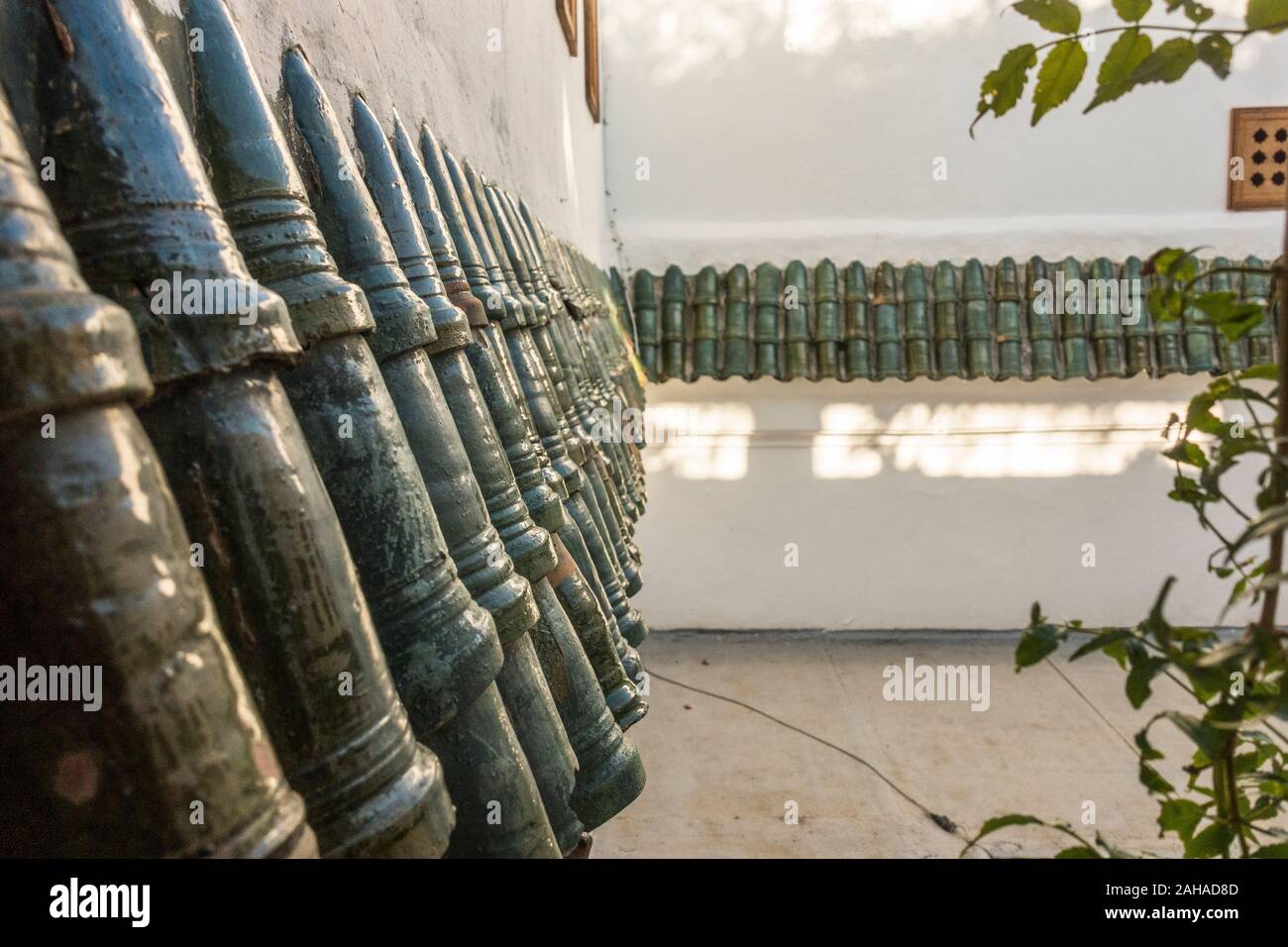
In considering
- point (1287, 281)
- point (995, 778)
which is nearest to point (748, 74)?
point (995, 778)

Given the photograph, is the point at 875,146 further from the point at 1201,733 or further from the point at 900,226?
the point at 1201,733

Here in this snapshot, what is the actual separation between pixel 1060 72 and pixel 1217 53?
13 cm

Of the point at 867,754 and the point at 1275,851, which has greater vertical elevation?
the point at 1275,851

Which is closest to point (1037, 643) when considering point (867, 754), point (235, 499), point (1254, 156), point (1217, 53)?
point (1217, 53)

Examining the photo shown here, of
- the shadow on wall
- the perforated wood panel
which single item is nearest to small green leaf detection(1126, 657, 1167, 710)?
the shadow on wall

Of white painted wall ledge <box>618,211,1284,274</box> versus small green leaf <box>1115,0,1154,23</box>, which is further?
white painted wall ledge <box>618,211,1284,274</box>

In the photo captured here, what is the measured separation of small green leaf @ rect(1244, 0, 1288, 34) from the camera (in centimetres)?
75

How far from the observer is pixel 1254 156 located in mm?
6348

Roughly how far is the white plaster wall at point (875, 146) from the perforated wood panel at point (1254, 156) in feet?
0.23

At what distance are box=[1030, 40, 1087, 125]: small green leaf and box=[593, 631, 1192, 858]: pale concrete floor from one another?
3255 mm

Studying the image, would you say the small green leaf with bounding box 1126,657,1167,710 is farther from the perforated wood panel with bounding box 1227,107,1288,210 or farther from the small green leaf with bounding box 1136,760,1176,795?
the perforated wood panel with bounding box 1227,107,1288,210

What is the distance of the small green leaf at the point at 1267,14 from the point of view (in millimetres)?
750
